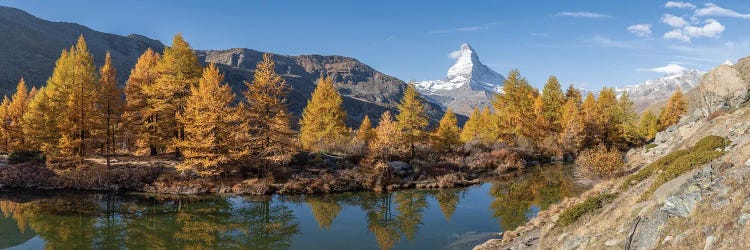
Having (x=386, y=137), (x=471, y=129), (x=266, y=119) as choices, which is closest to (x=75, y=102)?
(x=266, y=119)

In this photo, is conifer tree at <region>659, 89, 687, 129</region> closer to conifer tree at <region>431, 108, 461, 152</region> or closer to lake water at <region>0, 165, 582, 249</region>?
conifer tree at <region>431, 108, 461, 152</region>

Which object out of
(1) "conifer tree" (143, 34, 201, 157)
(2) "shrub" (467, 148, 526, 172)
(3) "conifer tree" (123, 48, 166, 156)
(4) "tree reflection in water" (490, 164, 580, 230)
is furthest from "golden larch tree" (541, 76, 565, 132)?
(3) "conifer tree" (123, 48, 166, 156)

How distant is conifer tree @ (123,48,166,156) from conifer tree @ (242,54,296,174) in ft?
32.2

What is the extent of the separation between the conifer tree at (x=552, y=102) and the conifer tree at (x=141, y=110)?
2067 inches

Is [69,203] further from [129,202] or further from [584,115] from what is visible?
[584,115]

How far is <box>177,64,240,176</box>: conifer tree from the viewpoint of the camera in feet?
125

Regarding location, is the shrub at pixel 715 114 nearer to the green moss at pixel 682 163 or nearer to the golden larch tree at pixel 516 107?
the green moss at pixel 682 163

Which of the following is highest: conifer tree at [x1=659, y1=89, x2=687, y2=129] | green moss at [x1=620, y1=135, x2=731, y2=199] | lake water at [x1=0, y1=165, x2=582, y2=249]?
conifer tree at [x1=659, y1=89, x2=687, y2=129]

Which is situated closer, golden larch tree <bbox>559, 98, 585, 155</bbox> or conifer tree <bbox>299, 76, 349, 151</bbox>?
conifer tree <bbox>299, 76, 349, 151</bbox>

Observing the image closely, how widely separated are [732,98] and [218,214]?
43.5 metres

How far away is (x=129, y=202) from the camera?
34031mm

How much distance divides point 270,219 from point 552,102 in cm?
5078

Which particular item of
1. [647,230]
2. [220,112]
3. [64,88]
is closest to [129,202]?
[220,112]

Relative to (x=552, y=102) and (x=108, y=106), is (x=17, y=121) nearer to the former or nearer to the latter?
(x=108, y=106)
